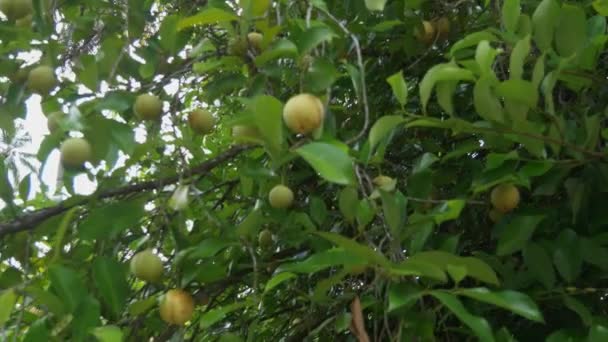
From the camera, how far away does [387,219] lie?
2.47ft

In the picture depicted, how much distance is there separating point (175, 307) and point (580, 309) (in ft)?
1.61

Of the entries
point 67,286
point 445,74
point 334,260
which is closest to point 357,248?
point 334,260

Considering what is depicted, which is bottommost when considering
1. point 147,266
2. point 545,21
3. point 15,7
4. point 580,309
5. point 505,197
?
point 580,309

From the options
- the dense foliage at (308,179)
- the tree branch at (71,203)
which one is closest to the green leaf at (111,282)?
the dense foliage at (308,179)

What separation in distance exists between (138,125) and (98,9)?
0.19 m

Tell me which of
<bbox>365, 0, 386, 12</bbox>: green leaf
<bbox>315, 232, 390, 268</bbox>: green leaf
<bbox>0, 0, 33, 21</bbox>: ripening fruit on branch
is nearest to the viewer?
<bbox>315, 232, 390, 268</bbox>: green leaf

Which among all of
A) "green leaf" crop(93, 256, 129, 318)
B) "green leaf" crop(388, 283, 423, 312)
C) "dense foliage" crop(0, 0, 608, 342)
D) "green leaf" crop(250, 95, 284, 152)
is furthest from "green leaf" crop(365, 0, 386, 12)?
"green leaf" crop(93, 256, 129, 318)

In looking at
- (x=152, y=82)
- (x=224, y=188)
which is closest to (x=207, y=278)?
(x=152, y=82)

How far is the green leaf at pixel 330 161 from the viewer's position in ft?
2.21

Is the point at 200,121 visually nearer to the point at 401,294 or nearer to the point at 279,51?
the point at 279,51

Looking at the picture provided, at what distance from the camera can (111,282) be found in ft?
2.87

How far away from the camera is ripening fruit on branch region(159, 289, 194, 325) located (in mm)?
866

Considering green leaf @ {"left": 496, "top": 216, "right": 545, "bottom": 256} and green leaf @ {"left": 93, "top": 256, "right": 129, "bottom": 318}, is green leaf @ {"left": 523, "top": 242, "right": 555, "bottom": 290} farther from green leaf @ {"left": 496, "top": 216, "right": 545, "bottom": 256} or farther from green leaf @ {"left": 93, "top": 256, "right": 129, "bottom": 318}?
green leaf @ {"left": 93, "top": 256, "right": 129, "bottom": 318}

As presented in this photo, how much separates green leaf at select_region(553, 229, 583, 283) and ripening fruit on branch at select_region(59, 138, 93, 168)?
23.7 inches
